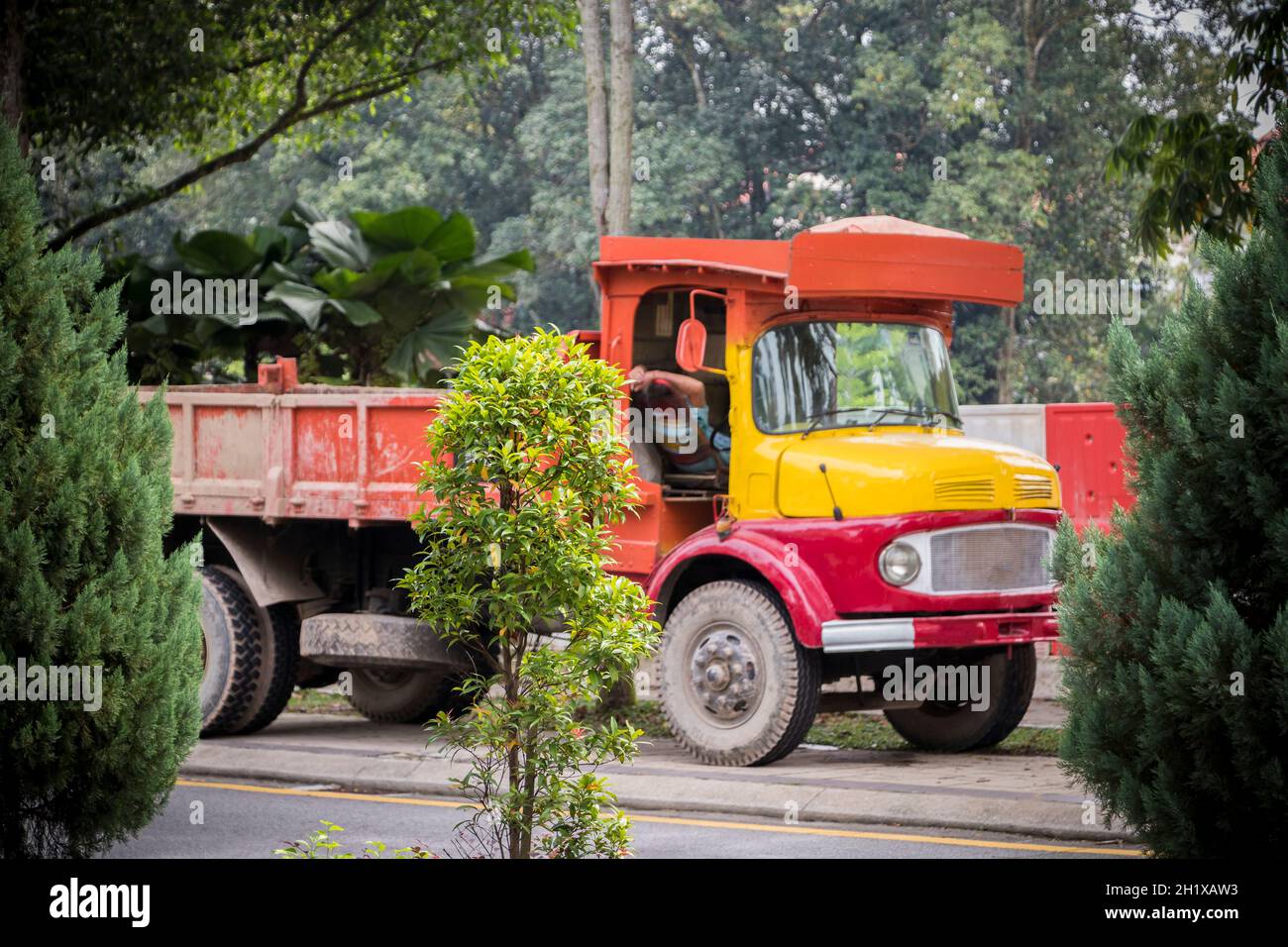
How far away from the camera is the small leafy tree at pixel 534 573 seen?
6352 millimetres

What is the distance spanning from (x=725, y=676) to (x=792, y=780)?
3.31 ft

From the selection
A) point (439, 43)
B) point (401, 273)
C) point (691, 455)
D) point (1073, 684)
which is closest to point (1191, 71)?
point (439, 43)

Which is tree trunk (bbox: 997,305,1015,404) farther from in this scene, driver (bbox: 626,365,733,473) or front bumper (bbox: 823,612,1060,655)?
Answer: front bumper (bbox: 823,612,1060,655)

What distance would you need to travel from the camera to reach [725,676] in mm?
11406

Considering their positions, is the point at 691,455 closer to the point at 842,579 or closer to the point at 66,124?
the point at 842,579

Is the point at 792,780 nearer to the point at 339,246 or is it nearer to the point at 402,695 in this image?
the point at 402,695

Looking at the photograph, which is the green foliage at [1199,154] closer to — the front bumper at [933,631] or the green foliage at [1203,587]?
the front bumper at [933,631]

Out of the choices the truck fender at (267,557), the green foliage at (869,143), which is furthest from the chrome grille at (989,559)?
the green foliage at (869,143)

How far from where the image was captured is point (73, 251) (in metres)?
7.14

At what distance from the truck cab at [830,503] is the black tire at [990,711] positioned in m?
0.01

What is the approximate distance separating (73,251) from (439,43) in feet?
42.3

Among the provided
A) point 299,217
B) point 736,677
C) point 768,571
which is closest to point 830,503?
point 768,571

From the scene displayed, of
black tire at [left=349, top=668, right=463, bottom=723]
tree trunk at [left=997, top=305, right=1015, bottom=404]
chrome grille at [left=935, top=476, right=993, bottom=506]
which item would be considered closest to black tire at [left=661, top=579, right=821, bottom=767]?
chrome grille at [left=935, top=476, right=993, bottom=506]

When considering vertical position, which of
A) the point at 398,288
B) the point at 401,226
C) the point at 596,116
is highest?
the point at 596,116
